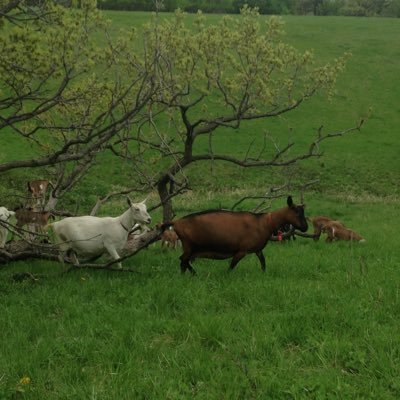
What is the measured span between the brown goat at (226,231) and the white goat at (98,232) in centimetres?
116

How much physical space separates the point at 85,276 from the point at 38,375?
4.22 m

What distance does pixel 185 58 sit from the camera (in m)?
13.9

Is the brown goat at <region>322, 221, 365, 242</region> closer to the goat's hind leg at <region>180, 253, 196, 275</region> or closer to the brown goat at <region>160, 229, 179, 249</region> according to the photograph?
the brown goat at <region>160, 229, 179, 249</region>

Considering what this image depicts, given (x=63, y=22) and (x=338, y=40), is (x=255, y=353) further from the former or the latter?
(x=338, y=40)

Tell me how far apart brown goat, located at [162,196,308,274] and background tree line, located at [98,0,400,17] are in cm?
8567

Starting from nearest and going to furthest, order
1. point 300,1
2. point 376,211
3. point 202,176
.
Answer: point 376,211
point 202,176
point 300,1

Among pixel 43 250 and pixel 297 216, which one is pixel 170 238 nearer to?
pixel 43 250

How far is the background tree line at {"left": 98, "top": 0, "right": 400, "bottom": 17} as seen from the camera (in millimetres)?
92500

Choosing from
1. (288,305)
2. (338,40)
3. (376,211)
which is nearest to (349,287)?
(288,305)

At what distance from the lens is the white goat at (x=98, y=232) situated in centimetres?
1027

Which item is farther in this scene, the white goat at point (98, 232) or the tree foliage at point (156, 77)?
the tree foliage at point (156, 77)

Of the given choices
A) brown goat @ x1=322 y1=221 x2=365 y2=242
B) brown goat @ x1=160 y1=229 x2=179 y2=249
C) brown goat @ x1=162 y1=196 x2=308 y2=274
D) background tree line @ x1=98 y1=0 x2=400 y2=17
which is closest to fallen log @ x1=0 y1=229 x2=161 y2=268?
brown goat @ x1=162 y1=196 x2=308 y2=274

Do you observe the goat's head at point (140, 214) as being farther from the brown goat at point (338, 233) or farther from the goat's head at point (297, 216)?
the brown goat at point (338, 233)

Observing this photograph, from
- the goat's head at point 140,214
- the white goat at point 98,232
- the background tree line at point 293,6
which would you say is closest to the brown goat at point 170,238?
the white goat at point 98,232
